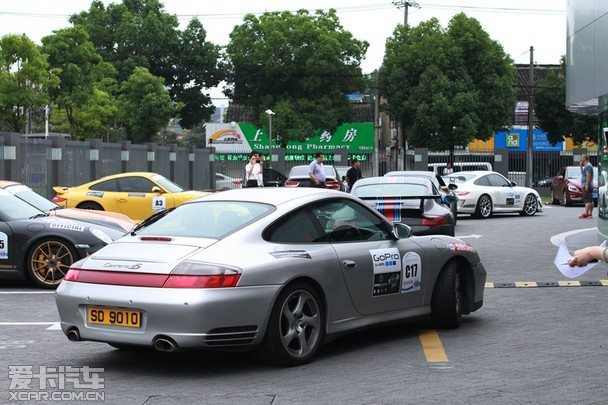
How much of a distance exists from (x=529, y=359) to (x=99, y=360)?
3386 millimetres

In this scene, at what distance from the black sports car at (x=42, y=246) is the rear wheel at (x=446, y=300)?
5.16 metres

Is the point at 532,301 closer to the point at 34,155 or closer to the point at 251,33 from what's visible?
the point at 34,155

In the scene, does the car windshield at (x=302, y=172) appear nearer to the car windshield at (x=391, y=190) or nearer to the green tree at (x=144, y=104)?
the car windshield at (x=391, y=190)

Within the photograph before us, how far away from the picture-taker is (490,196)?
3012 centimetres

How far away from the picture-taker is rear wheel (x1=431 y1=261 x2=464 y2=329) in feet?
30.5

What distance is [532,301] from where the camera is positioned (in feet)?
37.8

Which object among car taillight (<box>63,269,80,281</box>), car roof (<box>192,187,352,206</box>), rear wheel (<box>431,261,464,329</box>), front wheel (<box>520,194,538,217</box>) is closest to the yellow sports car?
front wheel (<box>520,194,538,217</box>)

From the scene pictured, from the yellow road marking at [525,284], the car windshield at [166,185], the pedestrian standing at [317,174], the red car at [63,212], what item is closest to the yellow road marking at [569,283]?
the yellow road marking at [525,284]

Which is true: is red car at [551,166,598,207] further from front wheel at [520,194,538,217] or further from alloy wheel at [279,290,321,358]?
alloy wheel at [279,290,321,358]

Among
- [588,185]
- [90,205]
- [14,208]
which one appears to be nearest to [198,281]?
[14,208]

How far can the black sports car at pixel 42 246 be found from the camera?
12.8 meters

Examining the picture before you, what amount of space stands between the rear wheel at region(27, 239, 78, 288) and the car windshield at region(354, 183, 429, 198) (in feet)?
18.4

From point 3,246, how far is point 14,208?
0.69m

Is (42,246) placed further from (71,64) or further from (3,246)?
(71,64)
